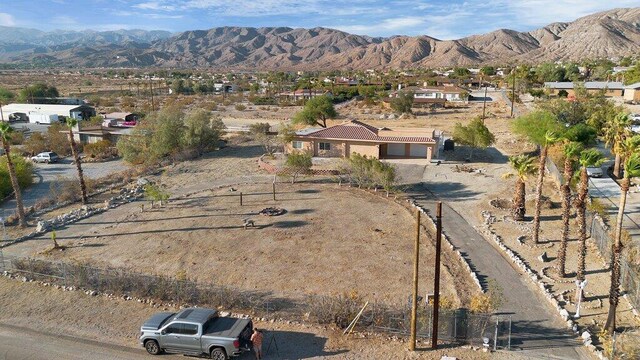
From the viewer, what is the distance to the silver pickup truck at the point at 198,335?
1595 centimetres

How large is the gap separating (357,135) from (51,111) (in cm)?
5800

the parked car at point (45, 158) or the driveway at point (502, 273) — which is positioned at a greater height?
the parked car at point (45, 158)

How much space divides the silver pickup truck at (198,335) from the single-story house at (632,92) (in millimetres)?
79614

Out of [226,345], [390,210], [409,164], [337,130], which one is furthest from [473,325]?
[337,130]

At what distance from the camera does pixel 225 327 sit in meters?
16.5

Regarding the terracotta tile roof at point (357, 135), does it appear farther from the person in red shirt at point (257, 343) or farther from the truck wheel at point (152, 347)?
the truck wheel at point (152, 347)

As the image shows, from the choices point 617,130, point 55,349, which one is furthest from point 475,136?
point 55,349

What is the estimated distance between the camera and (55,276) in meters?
22.0

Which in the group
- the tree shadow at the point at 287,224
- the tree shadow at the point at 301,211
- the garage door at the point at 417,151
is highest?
the garage door at the point at 417,151

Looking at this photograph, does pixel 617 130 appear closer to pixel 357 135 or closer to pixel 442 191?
pixel 442 191

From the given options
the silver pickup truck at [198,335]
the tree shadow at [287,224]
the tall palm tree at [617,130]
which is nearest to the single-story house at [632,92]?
the tall palm tree at [617,130]

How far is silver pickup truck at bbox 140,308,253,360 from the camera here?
1595 centimetres

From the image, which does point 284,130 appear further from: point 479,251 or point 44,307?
point 44,307

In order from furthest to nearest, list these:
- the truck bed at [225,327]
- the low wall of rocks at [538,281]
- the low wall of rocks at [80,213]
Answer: the low wall of rocks at [80,213] < the low wall of rocks at [538,281] < the truck bed at [225,327]
